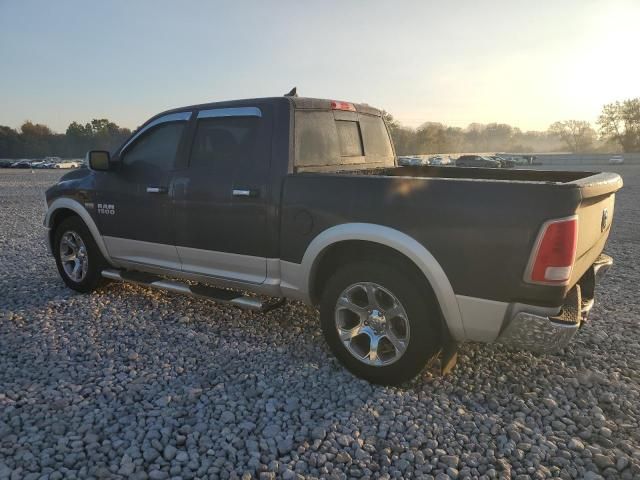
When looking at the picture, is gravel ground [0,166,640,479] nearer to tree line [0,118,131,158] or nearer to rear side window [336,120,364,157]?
rear side window [336,120,364,157]

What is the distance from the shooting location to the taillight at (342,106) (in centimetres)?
420

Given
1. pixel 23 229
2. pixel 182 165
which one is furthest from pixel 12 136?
pixel 182 165

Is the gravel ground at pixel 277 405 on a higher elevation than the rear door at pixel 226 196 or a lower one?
lower

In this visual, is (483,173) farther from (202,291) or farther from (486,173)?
(202,291)

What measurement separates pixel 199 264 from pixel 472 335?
8.00 feet

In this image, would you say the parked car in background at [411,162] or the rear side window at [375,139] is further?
the parked car in background at [411,162]

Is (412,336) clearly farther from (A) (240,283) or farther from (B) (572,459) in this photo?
(A) (240,283)

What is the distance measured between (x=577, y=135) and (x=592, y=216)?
145 metres

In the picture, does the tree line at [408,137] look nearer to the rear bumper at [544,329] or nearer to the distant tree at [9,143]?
the distant tree at [9,143]

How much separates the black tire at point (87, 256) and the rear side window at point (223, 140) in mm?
1805

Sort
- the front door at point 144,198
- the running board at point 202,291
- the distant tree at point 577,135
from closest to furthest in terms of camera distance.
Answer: the running board at point 202,291, the front door at point 144,198, the distant tree at point 577,135

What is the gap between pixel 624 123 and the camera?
8269 centimetres

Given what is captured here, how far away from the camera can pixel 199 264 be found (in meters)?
4.20

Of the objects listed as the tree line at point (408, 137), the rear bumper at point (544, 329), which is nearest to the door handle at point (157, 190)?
the rear bumper at point (544, 329)
